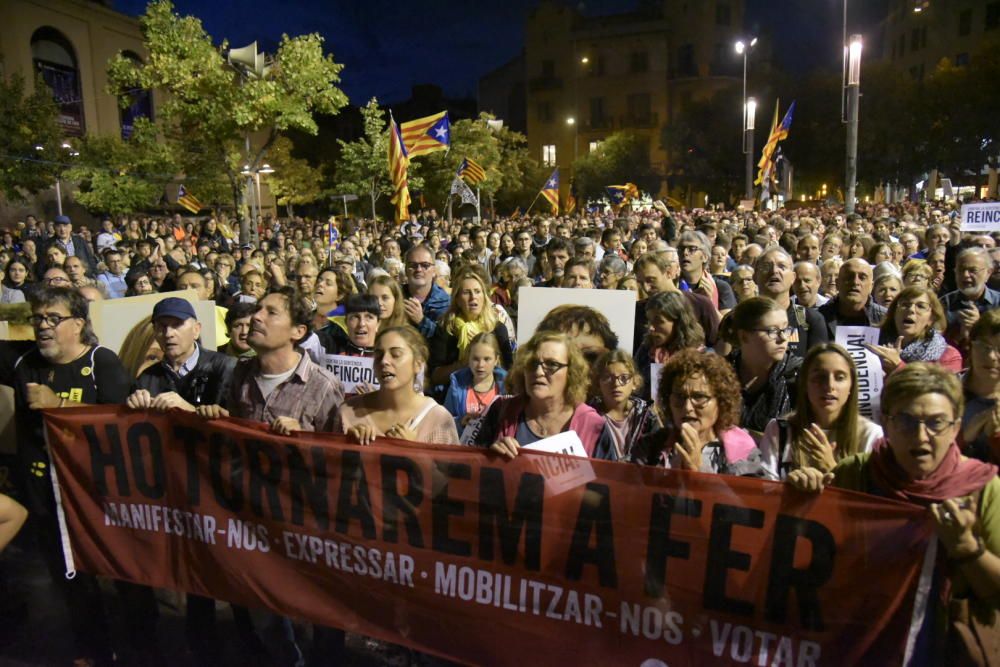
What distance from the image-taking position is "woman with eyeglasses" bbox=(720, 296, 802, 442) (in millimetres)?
4035

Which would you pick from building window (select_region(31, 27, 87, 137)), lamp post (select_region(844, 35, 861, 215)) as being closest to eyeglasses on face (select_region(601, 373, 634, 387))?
lamp post (select_region(844, 35, 861, 215))

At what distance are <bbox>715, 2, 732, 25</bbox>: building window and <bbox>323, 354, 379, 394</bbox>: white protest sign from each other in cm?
6847

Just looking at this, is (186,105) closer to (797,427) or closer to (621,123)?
(797,427)

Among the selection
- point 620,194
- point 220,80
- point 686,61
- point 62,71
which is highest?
point 686,61

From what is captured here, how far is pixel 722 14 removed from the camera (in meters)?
65.8

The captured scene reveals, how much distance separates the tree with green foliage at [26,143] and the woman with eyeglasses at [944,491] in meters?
27.0

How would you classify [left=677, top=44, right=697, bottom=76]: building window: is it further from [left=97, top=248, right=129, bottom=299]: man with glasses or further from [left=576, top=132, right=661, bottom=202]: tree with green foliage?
[left=97, top=248, right=129, bottom=299]: man with glasses

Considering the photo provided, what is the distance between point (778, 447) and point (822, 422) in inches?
8.9

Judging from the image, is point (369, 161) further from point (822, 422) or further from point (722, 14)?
point (722, 14)

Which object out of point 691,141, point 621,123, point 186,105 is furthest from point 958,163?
point 186,105

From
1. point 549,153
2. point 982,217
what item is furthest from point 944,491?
point 549,153

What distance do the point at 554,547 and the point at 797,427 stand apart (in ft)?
4.06

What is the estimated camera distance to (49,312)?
4188mm

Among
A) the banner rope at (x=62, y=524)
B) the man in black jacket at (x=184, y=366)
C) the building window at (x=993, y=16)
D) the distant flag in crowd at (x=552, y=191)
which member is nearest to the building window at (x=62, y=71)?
the distant flag in crowd at (x=552, y=191)
